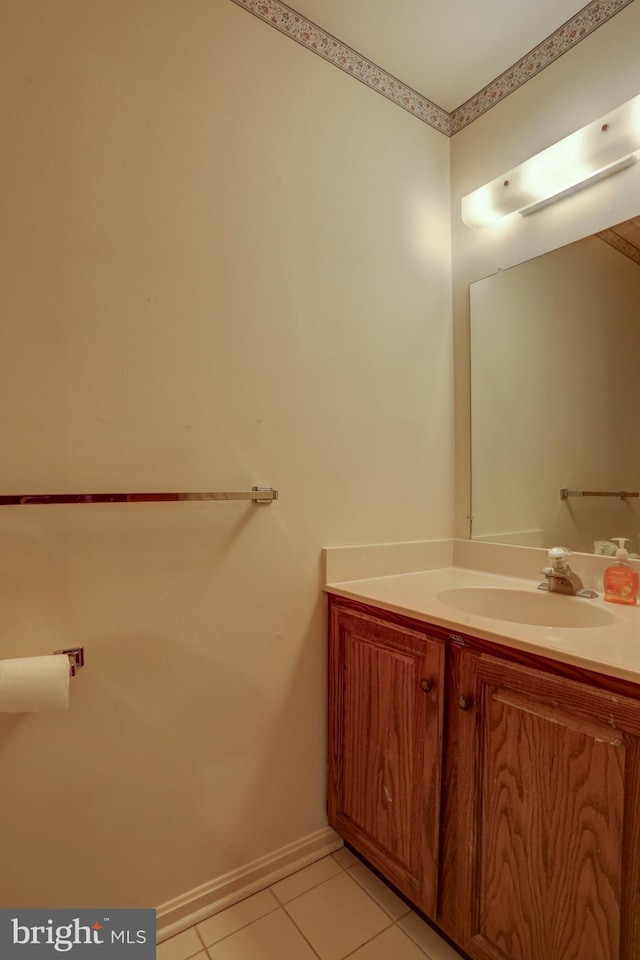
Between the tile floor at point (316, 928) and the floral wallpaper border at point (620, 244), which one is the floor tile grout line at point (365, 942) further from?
the floral wallpaper border at point (620, 244)

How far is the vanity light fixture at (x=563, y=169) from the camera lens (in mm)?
1183

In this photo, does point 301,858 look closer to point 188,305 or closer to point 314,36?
point 188,305

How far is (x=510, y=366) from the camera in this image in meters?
1.54

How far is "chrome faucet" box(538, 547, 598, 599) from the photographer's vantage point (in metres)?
1.24

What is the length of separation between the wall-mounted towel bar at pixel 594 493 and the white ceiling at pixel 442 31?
134 cm

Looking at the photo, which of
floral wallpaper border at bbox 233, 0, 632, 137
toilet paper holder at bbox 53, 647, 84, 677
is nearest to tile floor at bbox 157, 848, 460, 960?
toilet paper holder at bbox 53, 647, 84, 677

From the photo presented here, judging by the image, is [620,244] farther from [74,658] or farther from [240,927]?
[240,927]

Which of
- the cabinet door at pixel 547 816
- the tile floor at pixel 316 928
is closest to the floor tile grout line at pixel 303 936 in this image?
the tile floor at pixel 316 928

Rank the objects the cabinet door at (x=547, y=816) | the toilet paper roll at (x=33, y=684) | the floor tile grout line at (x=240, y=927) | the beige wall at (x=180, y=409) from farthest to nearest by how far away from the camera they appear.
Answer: the floor tile grout line at (x=240, y=927)
the beige wall at (x=180, y=409)
the toilet paper roll at (x=33, y=684)
the cabinet door at (x=547, y=816)

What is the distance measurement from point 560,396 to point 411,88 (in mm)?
1159

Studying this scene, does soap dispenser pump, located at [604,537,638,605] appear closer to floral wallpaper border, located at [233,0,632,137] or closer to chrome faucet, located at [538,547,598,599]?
chrome faucet, located at [538,547,598,599]

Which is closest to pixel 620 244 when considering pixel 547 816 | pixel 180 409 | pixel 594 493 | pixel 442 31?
pixel 594 493

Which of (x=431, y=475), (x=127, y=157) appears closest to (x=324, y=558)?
(x=431, y=475)

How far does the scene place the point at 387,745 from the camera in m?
1.19
